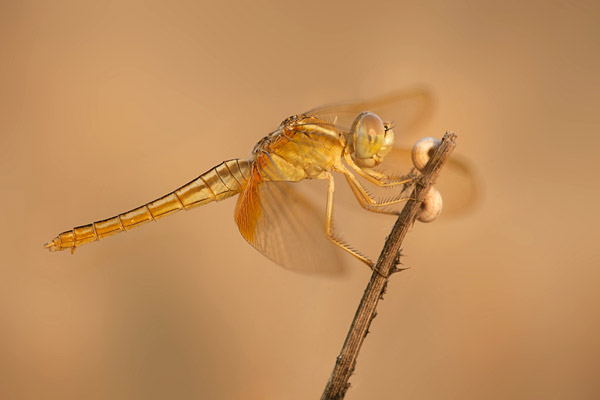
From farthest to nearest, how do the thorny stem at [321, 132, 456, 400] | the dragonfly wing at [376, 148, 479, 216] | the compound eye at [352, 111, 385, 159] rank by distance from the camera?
the dragonfly wing at [376, 148, 479, 216], the compound eye at [352, 111, 385, 159], the thorny stem at [321, 132, 456, 400]

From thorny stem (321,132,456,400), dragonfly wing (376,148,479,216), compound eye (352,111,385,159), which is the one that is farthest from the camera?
dragonfly wing (376,148,479,216)

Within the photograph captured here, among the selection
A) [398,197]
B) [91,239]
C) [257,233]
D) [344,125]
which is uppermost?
[344,125]

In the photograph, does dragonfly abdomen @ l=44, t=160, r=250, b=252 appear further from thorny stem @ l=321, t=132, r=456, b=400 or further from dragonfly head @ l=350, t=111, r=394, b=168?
thorny stem @ l=321, t=132, r=456, b=400

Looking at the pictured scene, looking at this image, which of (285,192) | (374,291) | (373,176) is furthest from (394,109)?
(374,291)

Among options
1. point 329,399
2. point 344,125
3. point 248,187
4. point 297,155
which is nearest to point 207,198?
point 248,187

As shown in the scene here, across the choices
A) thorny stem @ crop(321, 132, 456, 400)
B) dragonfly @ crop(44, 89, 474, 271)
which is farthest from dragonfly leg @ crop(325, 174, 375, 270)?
thorny stem @ crop(321, 132, 456, 400)

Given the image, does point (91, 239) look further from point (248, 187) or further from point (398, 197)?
point (398, 197)

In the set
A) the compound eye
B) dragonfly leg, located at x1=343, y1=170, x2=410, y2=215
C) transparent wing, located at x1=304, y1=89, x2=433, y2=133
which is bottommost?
dragonfly leg, located at x1=343, y1=170, x2=410, y2=215
